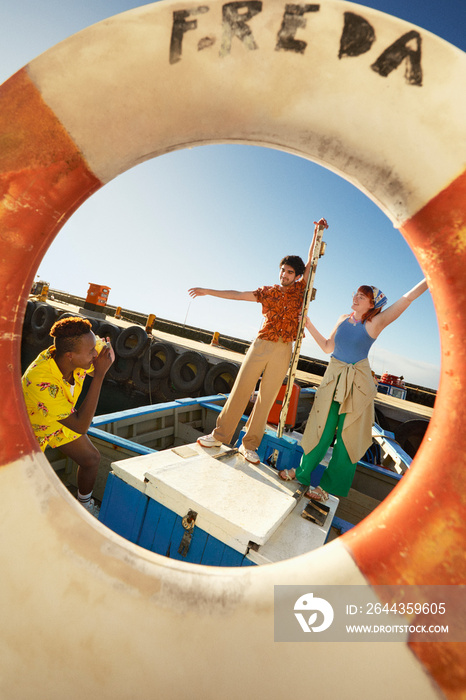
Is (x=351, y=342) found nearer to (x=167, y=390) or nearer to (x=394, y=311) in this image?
(x=394, y=311)

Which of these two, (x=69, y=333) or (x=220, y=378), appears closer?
(x=69, y=333)

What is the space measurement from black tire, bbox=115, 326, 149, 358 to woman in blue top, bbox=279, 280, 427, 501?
7179 millimetres

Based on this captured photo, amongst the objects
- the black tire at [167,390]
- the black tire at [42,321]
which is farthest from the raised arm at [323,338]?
the black tire at [42,321]

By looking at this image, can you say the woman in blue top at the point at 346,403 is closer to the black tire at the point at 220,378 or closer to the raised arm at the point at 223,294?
the raised arm at the point at 223,294


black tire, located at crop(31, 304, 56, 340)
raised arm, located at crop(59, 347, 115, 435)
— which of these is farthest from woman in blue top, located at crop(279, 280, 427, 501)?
black tire, located at crop(31, 304, 56, 340)

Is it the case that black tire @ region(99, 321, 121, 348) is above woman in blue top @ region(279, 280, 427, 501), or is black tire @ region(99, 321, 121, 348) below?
below

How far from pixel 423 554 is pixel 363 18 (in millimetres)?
1310

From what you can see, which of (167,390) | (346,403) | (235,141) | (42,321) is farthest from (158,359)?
(235,141)

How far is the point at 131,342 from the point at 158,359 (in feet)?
3.91

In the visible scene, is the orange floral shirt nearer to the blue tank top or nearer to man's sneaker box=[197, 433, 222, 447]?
the blue tank top

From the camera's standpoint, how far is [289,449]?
242cm

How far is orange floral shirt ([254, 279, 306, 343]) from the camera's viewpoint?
7.05ft

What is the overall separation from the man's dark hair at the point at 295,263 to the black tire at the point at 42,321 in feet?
33.8

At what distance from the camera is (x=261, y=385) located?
218 cm
